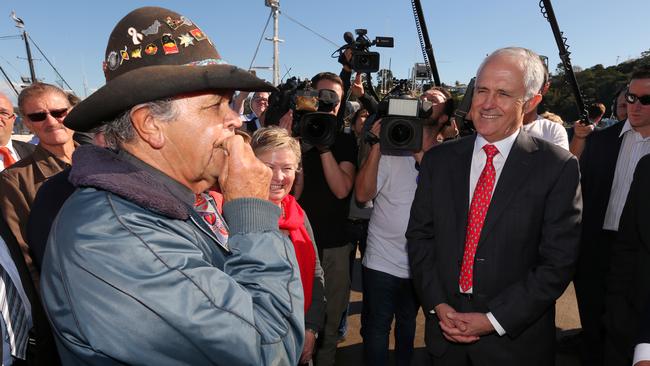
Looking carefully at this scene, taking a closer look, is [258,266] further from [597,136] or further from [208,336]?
[597,136]

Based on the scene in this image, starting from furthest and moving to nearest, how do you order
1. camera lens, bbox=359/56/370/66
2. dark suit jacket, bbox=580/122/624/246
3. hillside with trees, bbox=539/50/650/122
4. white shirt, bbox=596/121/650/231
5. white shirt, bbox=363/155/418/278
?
hillside with trees, bbox=539/50/650/122 → camera lens, bbox=359/56/370/66 → dark suit jacket, bbox=580/122/624/246 → white shirt, bbox=596/121/650/231 → white shirt, bbox=363/155/418/278

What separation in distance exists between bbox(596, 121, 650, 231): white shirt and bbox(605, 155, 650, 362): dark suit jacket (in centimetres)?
93

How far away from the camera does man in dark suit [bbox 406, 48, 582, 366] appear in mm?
1991

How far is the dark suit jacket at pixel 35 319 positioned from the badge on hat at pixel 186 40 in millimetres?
1087

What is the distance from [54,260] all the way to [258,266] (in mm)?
450

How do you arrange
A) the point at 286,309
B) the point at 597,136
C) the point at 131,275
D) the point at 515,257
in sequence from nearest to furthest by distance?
the point at 131,275 → the point at 286,309 → the point at 515,257 → the point at 597,136

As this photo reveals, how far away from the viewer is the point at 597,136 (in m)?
3.33


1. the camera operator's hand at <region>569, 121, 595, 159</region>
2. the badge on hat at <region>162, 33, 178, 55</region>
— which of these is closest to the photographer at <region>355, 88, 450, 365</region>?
the camera operator's hand at <region>569, 121, 595, 159</region>

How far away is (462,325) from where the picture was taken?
6.69 ft

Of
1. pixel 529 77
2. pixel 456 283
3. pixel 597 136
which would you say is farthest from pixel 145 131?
pixel 597 136

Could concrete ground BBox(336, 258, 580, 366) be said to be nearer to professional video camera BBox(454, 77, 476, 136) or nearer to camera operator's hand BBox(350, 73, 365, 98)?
professional video camera BBox(454, 77, 476, 136)

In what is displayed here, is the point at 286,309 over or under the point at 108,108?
under

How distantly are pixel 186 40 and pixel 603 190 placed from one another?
326 cm

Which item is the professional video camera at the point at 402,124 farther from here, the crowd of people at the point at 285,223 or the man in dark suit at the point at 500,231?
the man in dark suit at the point at 500,231
